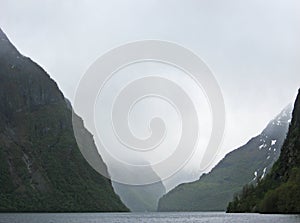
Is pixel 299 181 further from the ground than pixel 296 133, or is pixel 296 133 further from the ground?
pixel 296 133

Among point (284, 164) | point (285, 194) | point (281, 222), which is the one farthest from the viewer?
point (284, 164)

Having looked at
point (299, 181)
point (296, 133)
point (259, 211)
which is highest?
point (296, 133)

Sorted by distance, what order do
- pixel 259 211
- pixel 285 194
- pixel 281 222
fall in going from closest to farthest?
pixel 281 222
pixel 285 194
pixel 259 211

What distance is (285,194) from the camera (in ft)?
515

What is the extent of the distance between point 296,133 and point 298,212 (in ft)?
191

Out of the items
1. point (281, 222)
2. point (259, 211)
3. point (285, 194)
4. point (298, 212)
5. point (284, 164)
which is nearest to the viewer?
point (281, 222)

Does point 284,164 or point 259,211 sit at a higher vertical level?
point 284,164

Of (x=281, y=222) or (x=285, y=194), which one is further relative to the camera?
(x=285, y=194)

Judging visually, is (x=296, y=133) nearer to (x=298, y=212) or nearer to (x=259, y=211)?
(x=259, y=211)

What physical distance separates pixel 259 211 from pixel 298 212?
39260 mm

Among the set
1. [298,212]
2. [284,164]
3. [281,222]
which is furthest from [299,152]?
[281,222]

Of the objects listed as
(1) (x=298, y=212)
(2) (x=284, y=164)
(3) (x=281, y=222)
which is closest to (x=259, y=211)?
(2) (x=284, y=164)

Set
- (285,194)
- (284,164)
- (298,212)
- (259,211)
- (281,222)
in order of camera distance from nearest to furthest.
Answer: (281,222), (298,212), (285,194), (259,211), (284,164)

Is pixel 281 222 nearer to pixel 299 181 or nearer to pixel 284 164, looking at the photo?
pixel 299 181
